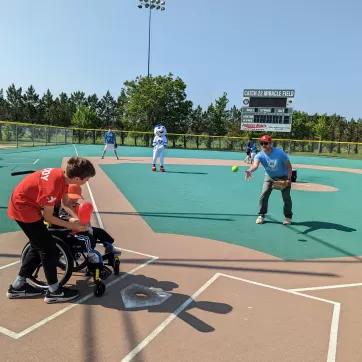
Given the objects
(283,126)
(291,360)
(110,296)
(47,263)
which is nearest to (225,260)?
(110,296)

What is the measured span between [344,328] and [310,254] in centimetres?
212

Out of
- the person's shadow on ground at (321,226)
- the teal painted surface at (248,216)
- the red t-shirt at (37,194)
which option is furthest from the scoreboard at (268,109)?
the red t-shirt at (37,194)

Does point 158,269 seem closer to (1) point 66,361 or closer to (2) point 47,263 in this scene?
(2) point 47,263

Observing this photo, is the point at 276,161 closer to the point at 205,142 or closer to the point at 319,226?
the point at 319,226

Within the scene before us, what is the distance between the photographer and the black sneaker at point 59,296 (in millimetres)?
3500

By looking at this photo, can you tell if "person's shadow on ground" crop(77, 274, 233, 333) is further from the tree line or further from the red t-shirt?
the tree line

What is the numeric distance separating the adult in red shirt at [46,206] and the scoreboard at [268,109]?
107ft

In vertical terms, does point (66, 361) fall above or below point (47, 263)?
below

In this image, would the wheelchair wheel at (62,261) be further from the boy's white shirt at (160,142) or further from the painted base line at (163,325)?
the boy's white shirt at (160,142)

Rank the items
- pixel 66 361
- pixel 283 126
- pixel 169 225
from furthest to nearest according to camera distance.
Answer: pixel 283 126, pixel 169 225, pixel 66 361

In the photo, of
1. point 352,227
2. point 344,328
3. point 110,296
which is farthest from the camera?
point 352,227

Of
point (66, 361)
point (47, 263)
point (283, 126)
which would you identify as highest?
point (283, 126)

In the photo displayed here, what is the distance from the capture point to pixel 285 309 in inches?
139

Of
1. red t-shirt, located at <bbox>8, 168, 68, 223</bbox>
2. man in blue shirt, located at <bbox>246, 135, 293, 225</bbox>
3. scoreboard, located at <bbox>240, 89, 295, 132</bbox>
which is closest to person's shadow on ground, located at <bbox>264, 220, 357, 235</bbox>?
man in blue shirt, located at <bbox>246, 135, 293, 225</bbox>
